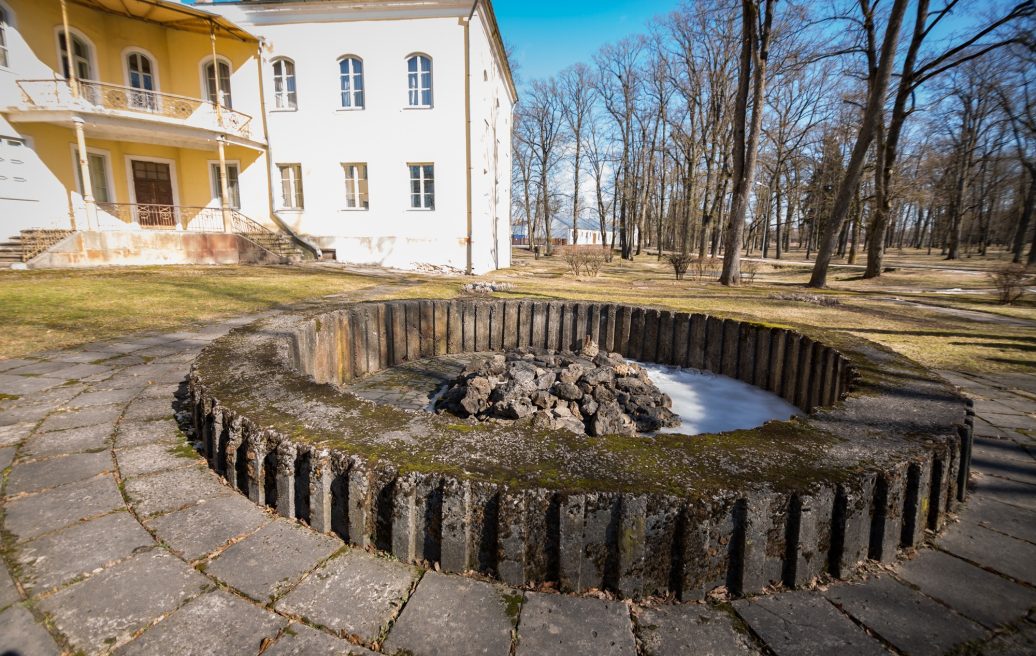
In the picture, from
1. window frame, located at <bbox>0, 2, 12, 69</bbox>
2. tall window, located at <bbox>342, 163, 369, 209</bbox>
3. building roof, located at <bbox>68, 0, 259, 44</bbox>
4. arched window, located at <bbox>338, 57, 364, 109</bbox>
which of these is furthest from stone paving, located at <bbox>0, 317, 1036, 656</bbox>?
window frame, located at <bbox>0, 2, 12, 69</bbox>

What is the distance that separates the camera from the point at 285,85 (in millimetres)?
16047

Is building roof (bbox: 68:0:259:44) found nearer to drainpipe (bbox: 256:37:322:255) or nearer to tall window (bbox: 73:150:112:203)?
drainpipe (bbox: 256:37:322:255)

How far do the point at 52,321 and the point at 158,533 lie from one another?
19.5ft

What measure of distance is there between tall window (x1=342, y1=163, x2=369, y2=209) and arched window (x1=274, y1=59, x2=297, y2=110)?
2917 mm

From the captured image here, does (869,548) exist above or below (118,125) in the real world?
below

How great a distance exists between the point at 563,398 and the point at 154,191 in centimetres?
1924

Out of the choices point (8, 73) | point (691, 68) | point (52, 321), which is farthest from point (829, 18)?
point (8, 73)

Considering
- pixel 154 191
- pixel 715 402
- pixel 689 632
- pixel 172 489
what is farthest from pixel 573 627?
pixel 154 191

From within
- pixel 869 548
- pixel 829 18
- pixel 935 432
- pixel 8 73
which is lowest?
pixel 869 548

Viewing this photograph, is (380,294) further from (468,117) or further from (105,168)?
(105,168)

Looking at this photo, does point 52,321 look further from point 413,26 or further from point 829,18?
point 829,18

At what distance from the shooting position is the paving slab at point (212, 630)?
1361 millimetres

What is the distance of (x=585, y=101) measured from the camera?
35.4 m

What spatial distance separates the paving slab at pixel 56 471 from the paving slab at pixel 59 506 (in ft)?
0.28
